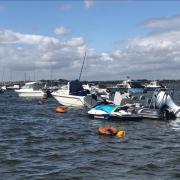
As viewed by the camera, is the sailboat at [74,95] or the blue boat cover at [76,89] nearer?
the sailboat at [74,95]

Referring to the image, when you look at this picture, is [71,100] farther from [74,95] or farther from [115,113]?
[115,113]

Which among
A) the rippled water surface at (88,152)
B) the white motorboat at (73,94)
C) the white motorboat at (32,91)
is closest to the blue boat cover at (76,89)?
the white motorboat at (73,94)

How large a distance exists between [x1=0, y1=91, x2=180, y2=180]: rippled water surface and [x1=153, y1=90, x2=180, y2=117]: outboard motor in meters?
4.75

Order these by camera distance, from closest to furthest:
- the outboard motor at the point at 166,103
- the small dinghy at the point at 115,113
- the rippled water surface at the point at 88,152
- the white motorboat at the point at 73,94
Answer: the rippled water surface at the point at 88,152, the small dinghy at the point at 115,113, the outboard motor at the point at 166,103, the white motorboat at the point at 73,94

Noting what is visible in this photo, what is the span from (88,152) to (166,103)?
1948 cm

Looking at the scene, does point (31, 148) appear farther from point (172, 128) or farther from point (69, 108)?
point (69, 108)

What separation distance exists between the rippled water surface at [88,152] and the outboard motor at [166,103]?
4.75 metres

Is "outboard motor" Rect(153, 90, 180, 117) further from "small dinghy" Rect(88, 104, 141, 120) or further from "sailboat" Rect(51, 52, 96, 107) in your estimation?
"sailboat" Rect(51, 52, 96, 107)

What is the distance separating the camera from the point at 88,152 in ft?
78.8

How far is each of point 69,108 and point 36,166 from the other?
1447 inches

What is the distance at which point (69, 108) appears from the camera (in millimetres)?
57125

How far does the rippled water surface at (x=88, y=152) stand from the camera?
62.7 ft

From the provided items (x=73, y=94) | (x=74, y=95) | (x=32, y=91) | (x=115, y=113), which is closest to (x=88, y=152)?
(x=115, y=113)

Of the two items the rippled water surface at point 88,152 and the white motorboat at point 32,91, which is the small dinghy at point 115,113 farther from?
the white motorboat at point 32,91
